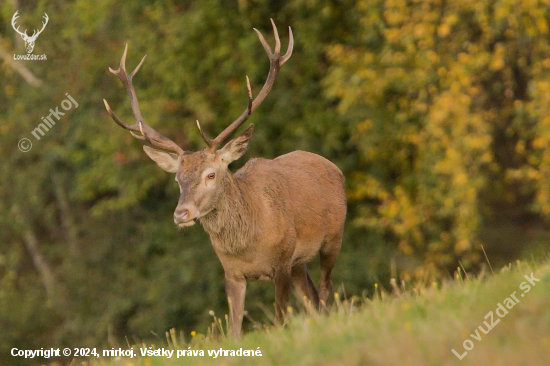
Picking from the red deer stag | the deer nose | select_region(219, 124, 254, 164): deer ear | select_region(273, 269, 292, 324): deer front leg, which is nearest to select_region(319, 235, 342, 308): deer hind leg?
the red deer stag

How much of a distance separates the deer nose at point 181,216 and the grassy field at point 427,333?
1180 millimetres

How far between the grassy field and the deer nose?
1.18m

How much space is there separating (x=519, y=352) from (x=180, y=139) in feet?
40.1

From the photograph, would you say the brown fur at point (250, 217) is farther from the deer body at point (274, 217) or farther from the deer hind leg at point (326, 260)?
the deer hind leg at point (326, 260)

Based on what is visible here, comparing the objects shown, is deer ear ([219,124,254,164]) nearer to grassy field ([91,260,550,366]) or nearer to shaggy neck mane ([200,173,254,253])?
shaggy neck mane ([200,173,254,253])

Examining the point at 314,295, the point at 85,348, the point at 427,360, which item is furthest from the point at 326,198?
the point at 85,348

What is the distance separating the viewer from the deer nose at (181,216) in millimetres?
6938

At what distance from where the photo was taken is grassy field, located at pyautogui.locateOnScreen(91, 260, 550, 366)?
401 centimetres

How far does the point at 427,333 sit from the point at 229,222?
3208 millimetres

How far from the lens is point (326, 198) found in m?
8.47

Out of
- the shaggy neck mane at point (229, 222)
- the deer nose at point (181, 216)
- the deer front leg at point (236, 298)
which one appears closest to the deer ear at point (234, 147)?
the shaggy neck mane at point (229, 222)

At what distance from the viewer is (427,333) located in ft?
14.3

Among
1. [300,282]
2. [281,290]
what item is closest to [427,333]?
[281,290]

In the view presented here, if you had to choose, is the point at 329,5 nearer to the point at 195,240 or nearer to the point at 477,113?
the point at 477,113
